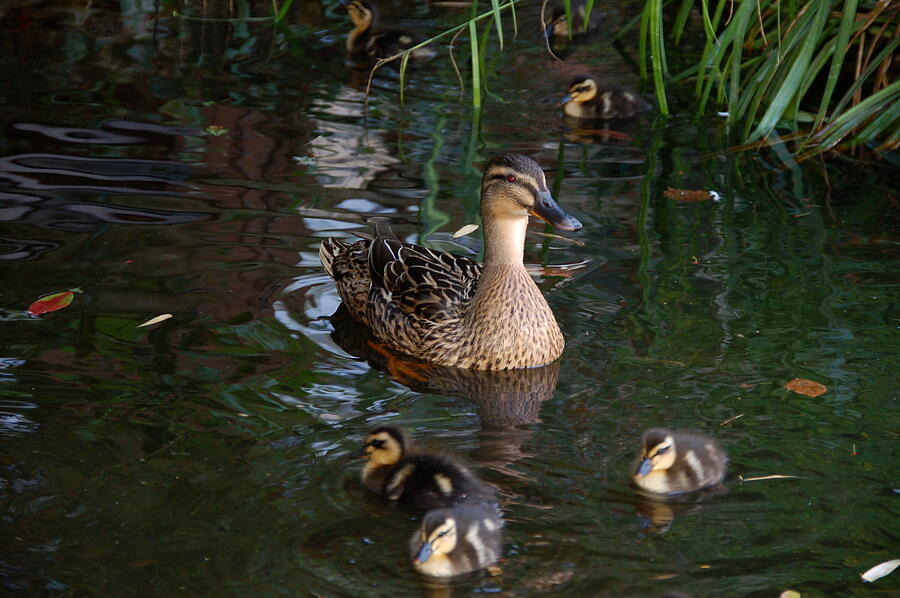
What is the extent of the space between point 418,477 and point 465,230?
2.42 m

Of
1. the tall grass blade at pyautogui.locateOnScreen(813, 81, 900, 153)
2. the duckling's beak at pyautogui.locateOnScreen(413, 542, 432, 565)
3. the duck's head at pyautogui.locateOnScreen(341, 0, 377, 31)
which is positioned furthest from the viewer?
the duck's head at pyautogui.locateOnScreen(341, 0, 377, 31)

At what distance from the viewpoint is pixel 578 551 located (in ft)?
11.1

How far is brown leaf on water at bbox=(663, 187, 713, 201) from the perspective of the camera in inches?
248

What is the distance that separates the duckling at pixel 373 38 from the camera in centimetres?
820

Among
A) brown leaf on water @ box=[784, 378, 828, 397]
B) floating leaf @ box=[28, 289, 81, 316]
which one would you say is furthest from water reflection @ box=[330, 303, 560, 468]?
floating leaf @ box=[28, 289, 81, 316]

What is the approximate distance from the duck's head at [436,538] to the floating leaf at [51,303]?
2.32m

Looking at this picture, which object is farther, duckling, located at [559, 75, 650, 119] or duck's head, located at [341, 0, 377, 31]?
duck's head, located at [341, 0, 377, 31]

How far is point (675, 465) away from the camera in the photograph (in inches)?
144

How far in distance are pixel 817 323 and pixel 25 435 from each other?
3.01 metres

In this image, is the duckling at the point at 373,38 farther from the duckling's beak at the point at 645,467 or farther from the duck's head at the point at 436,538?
the duck's head at the point at 436,538

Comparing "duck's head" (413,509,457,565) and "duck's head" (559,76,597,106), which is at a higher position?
"duck's head" (559,76,597,106)

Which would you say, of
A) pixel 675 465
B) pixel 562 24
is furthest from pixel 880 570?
pixel 562 24

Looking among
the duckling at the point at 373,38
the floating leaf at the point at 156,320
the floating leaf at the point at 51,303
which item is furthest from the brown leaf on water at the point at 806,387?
the duckling at the point at 373,38

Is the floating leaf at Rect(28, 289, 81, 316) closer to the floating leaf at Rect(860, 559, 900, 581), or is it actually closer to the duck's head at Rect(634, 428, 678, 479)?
the duck's head at Rect(634, 428, 678, 479)
